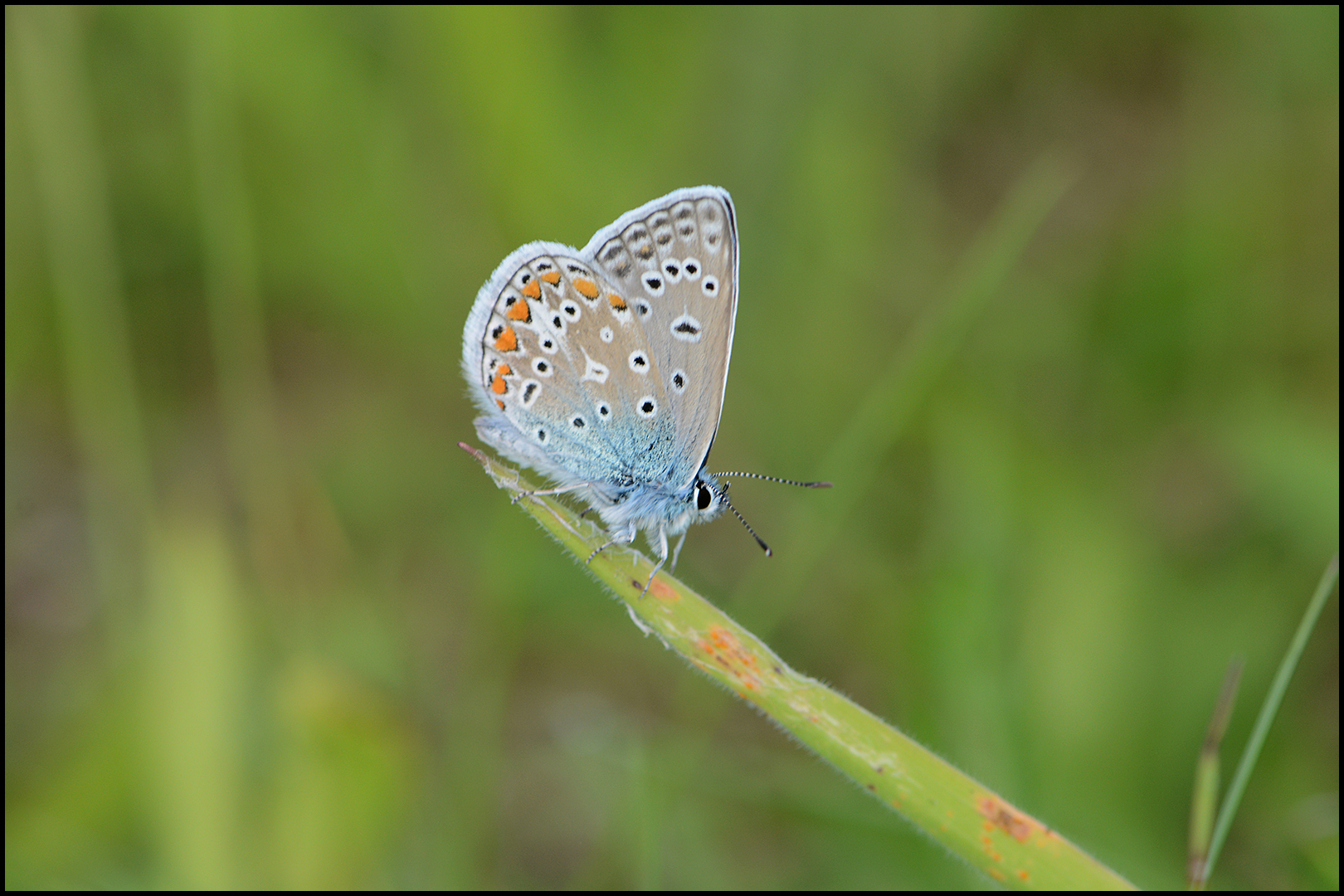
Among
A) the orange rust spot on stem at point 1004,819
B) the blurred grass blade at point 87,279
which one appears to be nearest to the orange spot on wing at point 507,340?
the blurred grass blade at point 87,279

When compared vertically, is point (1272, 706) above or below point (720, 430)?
above

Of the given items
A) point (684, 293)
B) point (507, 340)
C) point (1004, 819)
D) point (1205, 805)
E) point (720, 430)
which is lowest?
point (720, 430)

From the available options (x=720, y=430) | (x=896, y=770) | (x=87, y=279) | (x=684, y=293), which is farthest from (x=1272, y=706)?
(x=87, y=279)

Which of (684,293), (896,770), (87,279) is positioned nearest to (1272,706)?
(896,770)

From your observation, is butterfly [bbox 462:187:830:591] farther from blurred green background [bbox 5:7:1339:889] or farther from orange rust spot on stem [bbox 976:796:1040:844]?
orange rust spot on stem [bbox 976:796:1040:844]

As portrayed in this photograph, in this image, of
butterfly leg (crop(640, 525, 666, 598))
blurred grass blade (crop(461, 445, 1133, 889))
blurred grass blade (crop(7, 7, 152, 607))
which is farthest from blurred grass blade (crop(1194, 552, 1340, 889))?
blurred grass blade (crop(7, 7, 152, 607))

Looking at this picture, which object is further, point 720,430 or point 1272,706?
point 720,430

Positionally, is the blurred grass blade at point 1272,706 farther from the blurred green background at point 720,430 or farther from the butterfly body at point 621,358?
the butterfly body at point 621,358

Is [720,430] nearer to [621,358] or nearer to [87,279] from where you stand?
[621,358]

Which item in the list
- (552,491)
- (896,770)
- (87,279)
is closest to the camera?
(896,770)

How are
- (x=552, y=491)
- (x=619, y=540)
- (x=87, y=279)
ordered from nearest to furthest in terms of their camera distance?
1. (x=619, y=540)
2. (x=552, y=491)
3. (x=87, y=279)
